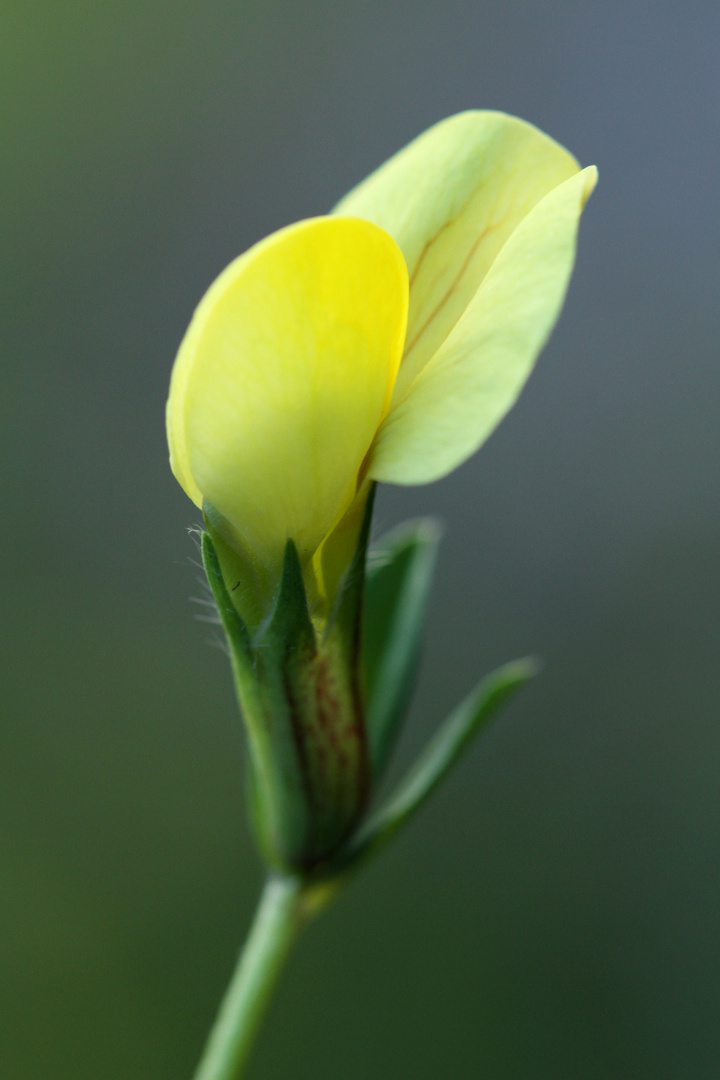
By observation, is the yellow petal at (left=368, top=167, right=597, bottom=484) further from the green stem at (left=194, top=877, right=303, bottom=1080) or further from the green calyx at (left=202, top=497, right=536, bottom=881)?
the green stem at (left=194, top=877, right=303, bottom=1080)

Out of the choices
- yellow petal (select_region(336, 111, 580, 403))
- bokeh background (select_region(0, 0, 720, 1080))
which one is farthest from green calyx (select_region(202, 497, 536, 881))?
bokeh background (select_region(0, 0, 720, 1080))

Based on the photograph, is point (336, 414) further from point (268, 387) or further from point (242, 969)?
point (242, 969)

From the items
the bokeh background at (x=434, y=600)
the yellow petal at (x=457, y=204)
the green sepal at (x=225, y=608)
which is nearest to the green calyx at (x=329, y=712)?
the green sepal at (x=225, y=608)

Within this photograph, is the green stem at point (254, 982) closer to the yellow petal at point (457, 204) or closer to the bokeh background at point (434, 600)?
the yellow petal at point (457, 204)

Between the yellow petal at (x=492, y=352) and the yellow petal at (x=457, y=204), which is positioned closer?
the yellow petal at (x=492, y=352)

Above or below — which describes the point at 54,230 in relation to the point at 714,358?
above

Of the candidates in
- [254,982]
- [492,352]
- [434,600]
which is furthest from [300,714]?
[434,600]

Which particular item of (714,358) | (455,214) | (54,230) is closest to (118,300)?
(54,230)
